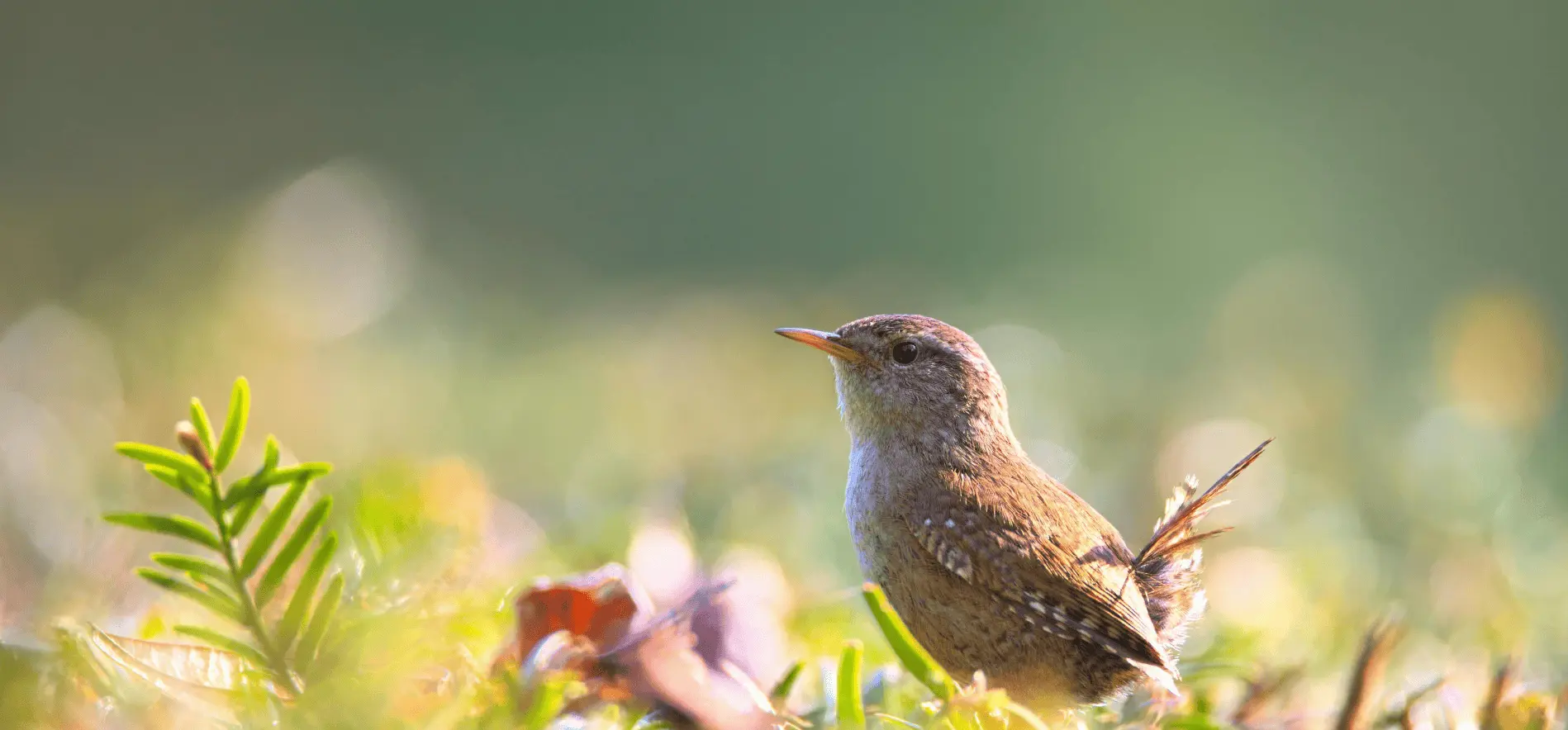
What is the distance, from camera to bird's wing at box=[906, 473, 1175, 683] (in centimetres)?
212

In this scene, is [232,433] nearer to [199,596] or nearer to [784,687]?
[199,596]

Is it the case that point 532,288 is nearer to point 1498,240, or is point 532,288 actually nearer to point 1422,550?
point 1422,550

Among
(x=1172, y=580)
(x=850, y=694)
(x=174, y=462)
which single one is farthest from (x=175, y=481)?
(x=1172, y=580)

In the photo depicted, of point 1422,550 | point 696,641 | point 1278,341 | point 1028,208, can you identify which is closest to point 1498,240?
point 1028,208

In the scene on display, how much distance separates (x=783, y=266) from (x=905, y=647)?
6465mm

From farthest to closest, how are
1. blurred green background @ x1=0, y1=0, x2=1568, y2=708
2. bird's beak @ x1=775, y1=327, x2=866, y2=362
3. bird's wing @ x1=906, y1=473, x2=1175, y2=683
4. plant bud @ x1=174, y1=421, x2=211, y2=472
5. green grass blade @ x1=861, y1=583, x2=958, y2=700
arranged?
1. bird's beak @ x1=775, y1=327, x2=866, y2=362
2. blurred green background @ x1=0, y1=0, x2=1568, y2=708
3. bird's wing @ x1=906, y1=473, x2=1175, y2=683
4. green grass blade @ x1=861, y1=583, x2=958, y2=700
5. plant bud @ x1=174, y1=421, x2=211, y2=472

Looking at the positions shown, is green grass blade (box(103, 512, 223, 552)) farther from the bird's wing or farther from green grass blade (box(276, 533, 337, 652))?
the bird's wing

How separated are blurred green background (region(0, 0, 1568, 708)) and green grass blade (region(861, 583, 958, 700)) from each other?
56 cm

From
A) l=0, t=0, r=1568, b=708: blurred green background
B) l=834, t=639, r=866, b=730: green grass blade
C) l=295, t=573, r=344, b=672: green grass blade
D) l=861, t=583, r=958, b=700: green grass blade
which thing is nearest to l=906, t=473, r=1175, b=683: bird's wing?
l=0, t=0, r=1568, b=708: blurred green background

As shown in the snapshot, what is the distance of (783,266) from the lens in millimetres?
7484

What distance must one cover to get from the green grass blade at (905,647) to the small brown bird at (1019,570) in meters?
0.79

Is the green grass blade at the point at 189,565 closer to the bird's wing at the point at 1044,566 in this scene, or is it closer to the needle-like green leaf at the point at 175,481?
the needle-like green leaf at the point at 175,481

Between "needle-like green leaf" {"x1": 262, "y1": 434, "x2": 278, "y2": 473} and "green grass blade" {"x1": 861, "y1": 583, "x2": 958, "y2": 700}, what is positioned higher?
"green grass blade" {"x1": 861, "y1": 583, "x2": 958, "y2": 700}

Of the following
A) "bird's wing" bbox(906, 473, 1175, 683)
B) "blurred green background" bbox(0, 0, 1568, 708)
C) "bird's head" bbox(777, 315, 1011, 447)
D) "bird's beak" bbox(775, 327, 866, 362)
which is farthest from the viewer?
"bird's beak" bbox(775, 327, 866, 362)
